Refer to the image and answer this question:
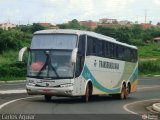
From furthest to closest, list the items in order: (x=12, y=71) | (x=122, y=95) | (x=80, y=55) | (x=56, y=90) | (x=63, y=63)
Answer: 1. (x=12, y=71)
2. (x=122, y=95)
3. (x=80, y=55)
4. (x=63, y=63)
5. (x=56, y=90)

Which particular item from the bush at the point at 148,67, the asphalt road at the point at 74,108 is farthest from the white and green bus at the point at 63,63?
the bush at the point at 148,67

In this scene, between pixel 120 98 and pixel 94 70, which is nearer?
pixel 94 70

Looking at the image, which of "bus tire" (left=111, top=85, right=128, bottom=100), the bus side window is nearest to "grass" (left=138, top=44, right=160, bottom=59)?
"bus tire" (left=111, top=85, right=128, bottom=100)

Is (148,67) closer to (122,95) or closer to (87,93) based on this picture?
(122,95)

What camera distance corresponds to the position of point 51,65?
2555 centimetres

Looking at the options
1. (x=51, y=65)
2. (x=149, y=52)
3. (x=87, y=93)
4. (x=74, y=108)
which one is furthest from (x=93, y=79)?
(x=149, y=52)

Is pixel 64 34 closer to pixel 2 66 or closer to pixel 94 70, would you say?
pixel 94 70

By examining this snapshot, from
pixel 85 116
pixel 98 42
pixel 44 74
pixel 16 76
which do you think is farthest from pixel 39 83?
pixel 16 76

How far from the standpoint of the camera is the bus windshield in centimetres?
2542

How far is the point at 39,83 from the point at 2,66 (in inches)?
1431

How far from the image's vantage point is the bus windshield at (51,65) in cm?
2542

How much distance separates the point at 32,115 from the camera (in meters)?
17.8

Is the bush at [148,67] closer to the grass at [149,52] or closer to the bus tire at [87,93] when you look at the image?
the grass at [149,52]

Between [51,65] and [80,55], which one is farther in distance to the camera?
[80,55]
